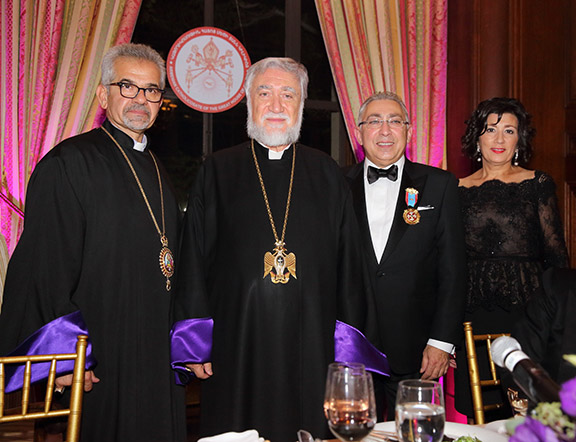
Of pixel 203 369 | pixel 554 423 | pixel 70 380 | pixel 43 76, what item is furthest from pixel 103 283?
pixel 43 76

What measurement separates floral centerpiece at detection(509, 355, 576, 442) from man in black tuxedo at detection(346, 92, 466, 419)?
7.03 feet

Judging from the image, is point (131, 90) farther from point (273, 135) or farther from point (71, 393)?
point (71, 393)

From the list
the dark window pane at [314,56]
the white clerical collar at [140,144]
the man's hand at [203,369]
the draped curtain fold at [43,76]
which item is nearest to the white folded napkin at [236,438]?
the man's hand at [203,369]

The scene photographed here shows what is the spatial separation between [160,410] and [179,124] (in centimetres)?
288

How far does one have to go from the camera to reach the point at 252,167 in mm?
2869

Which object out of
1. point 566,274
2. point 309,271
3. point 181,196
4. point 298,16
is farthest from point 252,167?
point 298,16

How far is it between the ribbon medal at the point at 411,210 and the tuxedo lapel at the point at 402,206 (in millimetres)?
16

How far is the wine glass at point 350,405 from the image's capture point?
1.20m

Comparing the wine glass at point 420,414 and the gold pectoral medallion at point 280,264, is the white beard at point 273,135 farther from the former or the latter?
the wine glass at point 420,414

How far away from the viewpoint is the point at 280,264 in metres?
2.65

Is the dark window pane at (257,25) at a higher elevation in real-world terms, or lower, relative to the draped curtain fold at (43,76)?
higher

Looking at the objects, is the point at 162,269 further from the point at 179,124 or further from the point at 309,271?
the point at 179,124

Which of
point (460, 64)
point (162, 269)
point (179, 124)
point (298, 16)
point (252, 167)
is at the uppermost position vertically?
point (298, 16)

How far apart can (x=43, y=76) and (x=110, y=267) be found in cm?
217
